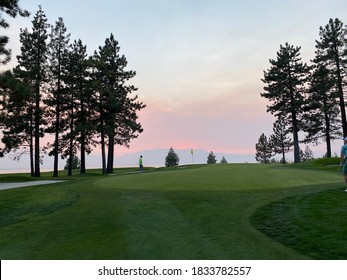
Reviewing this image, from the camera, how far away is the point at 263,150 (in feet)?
335

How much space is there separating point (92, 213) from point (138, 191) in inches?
199

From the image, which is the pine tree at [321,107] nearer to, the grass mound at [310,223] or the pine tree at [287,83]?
the pine tree at [287,83]

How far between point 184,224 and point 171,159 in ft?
256

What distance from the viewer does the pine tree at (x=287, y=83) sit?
52594 mm

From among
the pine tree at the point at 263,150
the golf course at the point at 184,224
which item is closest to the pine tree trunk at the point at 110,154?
the golf course at the point at 184,224

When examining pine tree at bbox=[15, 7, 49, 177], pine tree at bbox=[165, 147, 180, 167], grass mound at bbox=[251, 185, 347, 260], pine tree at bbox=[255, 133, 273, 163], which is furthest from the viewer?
pine tree at bbox=[255, 133, 273, 163]

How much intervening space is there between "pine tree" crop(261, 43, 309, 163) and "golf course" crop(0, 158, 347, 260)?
129 feet

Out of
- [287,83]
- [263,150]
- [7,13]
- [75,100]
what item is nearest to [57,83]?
[75,100]

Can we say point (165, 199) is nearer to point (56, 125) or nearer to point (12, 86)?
point (12, 86)

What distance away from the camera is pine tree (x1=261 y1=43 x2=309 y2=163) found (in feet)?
173

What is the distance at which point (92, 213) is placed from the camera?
12062 millimetres

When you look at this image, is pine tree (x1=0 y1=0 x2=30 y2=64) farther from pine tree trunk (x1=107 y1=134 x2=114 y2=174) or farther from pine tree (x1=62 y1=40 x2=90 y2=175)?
pine tree trunk (x1=107 y1=134 x2=114 y2=174)

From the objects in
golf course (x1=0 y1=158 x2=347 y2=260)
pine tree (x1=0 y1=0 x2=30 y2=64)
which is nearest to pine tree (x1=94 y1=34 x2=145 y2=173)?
pine tree (x1=0 y1=0 x2=30 y2=64)

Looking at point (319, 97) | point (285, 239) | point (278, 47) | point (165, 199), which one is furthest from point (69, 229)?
point (278, 47)
